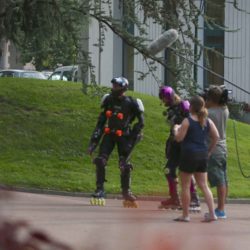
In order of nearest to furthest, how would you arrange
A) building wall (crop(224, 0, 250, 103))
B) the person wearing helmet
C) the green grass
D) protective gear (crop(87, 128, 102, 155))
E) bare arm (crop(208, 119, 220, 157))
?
bare arm (crop(208, 119, 220, 157))
the person wearing helmet
protective gear (crop(87, 128, 102, 155))
the green grass
building wall (crop(224, 0, 250, 103))

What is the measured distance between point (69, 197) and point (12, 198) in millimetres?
11809

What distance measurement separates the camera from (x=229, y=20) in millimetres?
32781

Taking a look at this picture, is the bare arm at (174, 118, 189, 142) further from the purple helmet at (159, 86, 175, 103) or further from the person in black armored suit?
the person in black armored suit

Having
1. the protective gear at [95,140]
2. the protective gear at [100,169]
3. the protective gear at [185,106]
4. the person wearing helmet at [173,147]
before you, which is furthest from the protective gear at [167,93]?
the protective gear at [100,169]

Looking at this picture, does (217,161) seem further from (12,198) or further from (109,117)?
(12,198)

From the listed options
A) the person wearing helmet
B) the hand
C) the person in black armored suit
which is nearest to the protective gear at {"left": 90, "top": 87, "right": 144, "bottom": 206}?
the person in black armored suit

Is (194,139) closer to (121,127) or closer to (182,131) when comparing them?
(182,131)

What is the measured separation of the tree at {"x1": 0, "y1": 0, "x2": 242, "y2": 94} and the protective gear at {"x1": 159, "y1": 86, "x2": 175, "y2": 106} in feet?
0.55

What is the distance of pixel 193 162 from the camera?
9.85 m

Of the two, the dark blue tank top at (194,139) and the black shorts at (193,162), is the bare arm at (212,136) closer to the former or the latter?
the dark blue tank top at (194,139)

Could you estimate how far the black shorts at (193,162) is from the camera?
32.3ft

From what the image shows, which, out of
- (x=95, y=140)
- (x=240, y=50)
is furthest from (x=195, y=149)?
(x=240, y=50)

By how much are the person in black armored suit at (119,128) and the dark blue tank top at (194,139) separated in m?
1.50

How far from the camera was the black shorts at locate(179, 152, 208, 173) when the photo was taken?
32.3 ft
